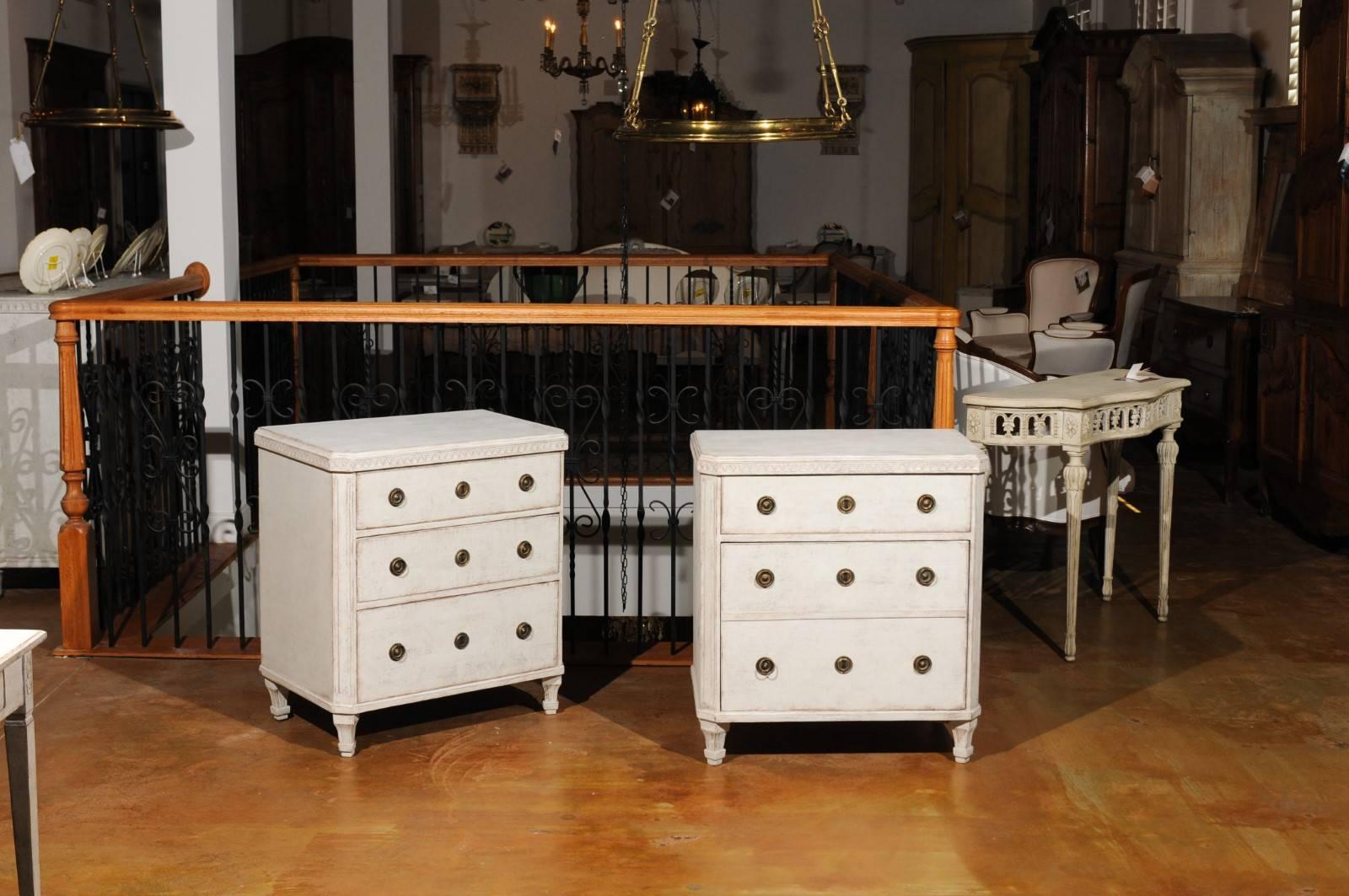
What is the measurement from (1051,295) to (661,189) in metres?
4.61

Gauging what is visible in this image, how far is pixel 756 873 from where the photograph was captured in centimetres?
313

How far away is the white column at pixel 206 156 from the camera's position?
17.4 ft

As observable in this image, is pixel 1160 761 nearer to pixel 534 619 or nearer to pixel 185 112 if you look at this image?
pixel 534 619

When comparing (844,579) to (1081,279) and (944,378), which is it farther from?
(1081,279)

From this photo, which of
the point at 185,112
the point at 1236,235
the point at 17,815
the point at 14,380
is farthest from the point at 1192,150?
the point at 17,815

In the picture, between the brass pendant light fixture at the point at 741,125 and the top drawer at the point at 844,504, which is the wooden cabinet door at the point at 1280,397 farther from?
the top drawer at the point at 844,504

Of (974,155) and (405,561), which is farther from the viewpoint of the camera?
(974,155)

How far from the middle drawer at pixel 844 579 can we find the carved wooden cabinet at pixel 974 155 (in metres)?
9.48

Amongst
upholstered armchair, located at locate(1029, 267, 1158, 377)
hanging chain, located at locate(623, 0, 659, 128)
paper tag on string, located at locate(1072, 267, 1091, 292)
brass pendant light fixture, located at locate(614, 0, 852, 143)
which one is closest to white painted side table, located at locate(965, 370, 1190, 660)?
brass pendant light fixture, located at locate(614, 0, 852, 143)

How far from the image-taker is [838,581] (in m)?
3.63

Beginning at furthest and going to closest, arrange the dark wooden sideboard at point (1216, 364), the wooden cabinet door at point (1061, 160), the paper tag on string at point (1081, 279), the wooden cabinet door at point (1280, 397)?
the wooden cabinet door at point (1061, 160), the paper tag on string at point (1081, 279), the dark wooden sideboard at point (1216, 364), the wooden cabinet door at point (1280, 397)

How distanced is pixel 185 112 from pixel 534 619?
253 cm

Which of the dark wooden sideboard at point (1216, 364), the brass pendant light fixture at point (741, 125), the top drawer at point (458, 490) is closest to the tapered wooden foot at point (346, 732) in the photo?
the top drawer at point (458, 490)

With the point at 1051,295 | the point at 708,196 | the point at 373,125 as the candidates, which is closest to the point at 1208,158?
the point at 1051,295
